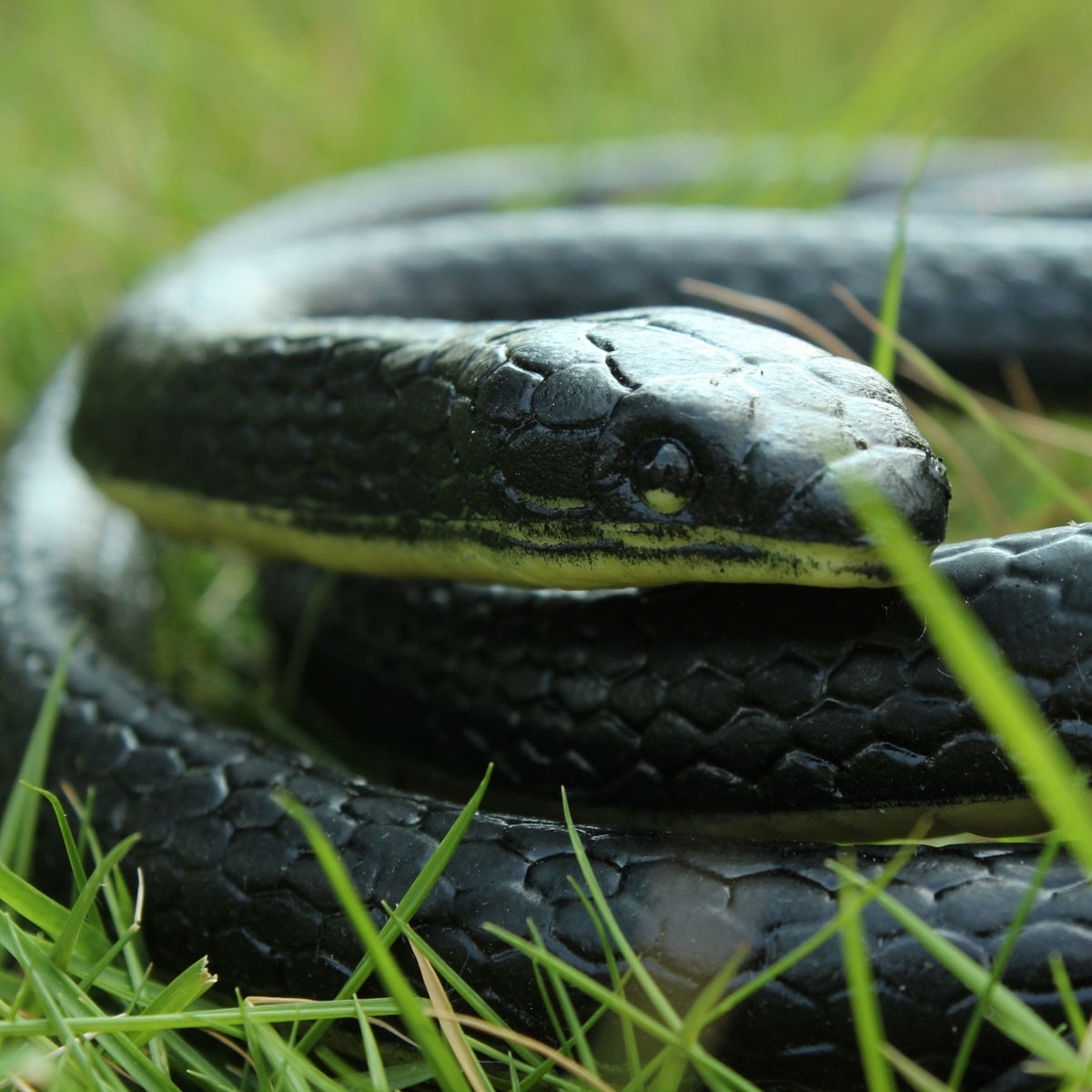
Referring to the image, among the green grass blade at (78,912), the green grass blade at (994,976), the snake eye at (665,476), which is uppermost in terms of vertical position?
the snake eye at (665,476)

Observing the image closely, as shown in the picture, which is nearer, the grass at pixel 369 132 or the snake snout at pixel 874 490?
the grass at pixel 369 132

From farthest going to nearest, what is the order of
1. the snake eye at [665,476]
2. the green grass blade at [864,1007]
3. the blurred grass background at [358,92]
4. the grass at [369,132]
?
the blurred grass background at [358,92] < the snake eye at [665,476] < the grass at [369,132] < the green grass blade at [864,1007]

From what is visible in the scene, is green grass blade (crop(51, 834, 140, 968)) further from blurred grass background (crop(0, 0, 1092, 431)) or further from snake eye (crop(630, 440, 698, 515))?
blurred grass background (crop(0, 0, 1092, 431))

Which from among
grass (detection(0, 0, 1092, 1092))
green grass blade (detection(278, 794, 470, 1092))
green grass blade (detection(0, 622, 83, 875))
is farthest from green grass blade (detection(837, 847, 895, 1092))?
green grass blade (detection(0, 622, 83, 875))

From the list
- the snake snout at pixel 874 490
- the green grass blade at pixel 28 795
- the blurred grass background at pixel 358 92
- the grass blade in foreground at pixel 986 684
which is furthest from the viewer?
the blurred grass background at pixel 358 92

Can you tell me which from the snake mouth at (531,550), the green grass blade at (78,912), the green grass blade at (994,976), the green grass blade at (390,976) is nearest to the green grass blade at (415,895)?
the green grass blade at (390,976)

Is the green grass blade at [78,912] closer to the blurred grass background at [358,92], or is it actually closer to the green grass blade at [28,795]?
the green grass blade at [28,795]

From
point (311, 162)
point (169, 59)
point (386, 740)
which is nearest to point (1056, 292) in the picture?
point (386, 740)

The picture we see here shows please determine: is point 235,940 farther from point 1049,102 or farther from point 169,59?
point 1049,102
